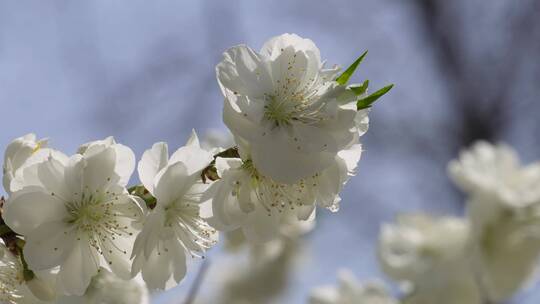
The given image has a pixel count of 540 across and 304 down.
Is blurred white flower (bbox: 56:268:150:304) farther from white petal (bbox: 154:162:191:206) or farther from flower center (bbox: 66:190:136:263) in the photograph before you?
white petal (bbox: 154:162:191:206)

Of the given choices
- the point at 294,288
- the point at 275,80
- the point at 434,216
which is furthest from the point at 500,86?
the point at 275,80

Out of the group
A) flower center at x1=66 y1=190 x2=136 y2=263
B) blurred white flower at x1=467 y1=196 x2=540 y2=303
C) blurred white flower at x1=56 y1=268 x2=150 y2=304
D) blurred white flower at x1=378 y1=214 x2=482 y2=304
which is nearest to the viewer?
flower center at x1=66 y1=190 x2=136 y2=263

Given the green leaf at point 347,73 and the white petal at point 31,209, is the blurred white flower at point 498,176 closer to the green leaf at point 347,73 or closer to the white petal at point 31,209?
the green leaf at point 347,73

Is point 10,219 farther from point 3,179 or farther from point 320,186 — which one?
point 320,186

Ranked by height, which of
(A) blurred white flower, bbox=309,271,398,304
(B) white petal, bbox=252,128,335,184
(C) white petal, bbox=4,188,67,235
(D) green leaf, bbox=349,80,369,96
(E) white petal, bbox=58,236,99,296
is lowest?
(A) blurred white flower, bbox=309,271,398,304

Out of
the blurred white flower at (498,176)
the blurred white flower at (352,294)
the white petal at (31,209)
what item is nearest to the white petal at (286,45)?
the white petal at (31,209)

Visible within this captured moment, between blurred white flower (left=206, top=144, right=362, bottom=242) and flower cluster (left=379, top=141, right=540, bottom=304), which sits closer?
blurred white flower (left=206, top=144, right=362, bottom=242)

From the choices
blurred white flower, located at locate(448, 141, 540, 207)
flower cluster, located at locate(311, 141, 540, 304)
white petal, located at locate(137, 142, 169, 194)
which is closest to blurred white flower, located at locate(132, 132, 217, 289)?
white petal, located at locate(137, 142, 169, 194)

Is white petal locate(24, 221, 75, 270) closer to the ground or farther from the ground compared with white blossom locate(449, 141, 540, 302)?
farther from the ground
